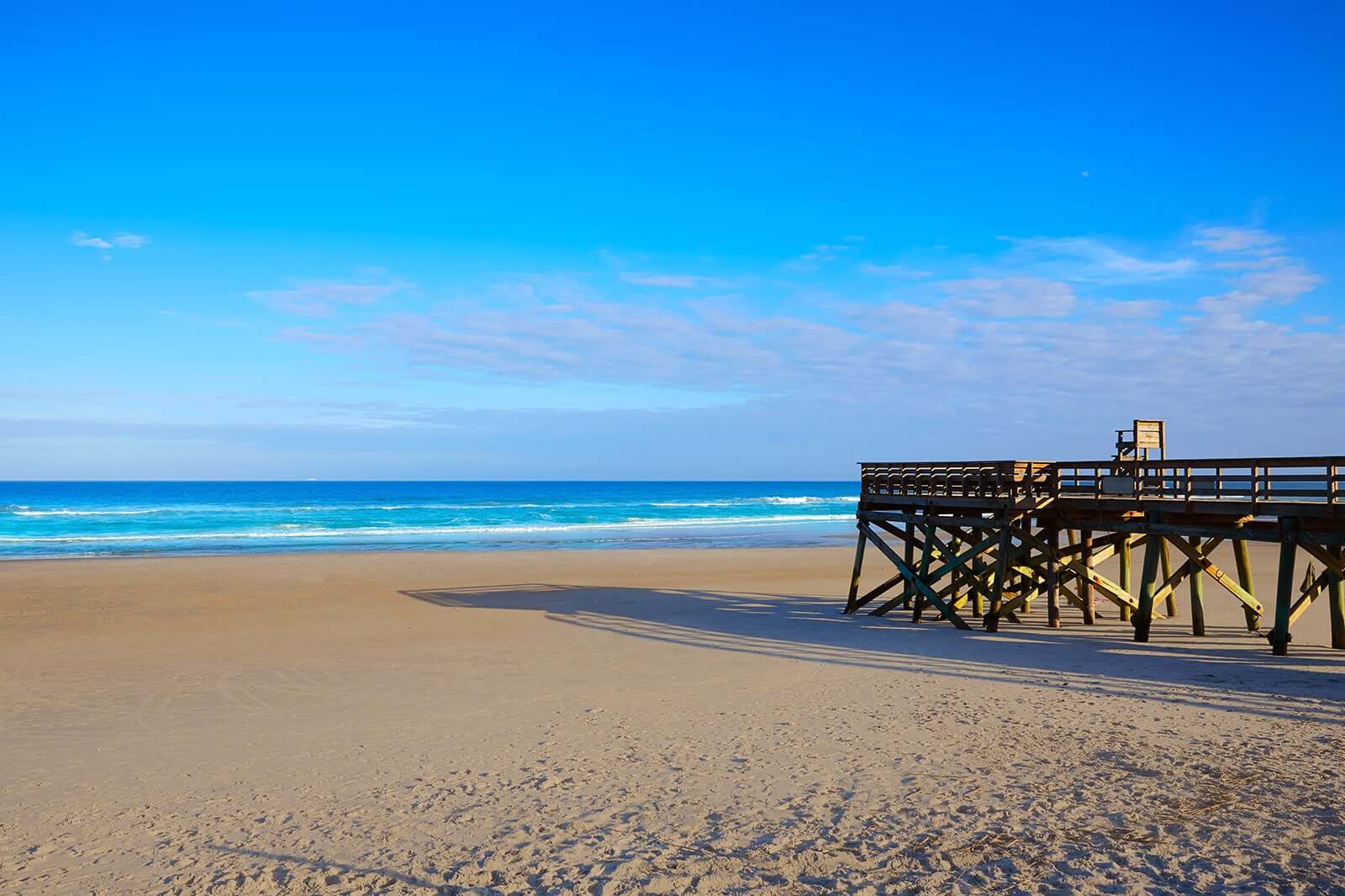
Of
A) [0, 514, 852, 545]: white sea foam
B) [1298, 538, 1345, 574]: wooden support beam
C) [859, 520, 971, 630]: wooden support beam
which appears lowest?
[0, 514, 852, 545]: white sea foam

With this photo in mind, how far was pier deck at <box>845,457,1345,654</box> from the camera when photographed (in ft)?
44.5

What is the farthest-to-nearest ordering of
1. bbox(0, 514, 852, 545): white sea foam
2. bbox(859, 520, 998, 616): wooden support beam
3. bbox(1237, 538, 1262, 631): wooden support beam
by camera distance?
bbox(0, 514, 852, 545): white sea foam
bbox(859, 520, 998, 616): wooden support beam
bbox(1237, 538, 1262, 631): wooden support beam

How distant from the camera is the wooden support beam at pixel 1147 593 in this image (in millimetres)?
15008

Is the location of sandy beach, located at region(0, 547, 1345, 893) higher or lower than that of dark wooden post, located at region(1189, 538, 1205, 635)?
lower

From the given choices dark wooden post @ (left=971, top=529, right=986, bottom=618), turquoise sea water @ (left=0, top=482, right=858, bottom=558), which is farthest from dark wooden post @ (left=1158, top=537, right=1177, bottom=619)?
turquoise sea water @ (left=0, top=482, right=858, bottom=558)

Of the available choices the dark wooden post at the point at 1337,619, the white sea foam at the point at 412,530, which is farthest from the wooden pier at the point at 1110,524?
the white sea foam at the point at 412,530

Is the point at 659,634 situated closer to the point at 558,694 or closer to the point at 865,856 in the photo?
the point at 558,694

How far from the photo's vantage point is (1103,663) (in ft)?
44.7

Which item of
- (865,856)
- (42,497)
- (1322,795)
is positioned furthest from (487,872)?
(42,497)

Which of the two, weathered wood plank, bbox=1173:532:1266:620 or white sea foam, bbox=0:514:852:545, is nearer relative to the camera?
weathered wood plank, bbox=1173:532:1266:620

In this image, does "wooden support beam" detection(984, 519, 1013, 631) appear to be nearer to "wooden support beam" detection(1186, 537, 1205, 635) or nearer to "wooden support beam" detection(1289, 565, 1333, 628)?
"wooden support beam" detection(1186, 537, 1205, 635)

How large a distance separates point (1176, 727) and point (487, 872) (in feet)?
24.6

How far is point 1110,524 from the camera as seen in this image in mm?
15930

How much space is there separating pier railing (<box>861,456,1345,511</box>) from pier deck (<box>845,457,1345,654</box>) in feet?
0.08
